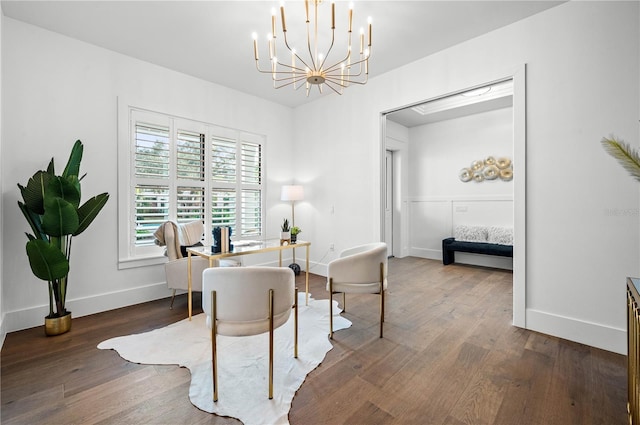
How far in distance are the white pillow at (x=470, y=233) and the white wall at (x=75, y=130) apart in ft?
16.8

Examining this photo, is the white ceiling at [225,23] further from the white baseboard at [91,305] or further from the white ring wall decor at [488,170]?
the white ring wall decor at [488,170]

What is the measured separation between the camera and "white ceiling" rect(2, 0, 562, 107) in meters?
2.62

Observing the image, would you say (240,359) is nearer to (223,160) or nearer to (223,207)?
(223,207)

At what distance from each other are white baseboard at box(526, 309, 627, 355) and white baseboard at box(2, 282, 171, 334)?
4.19 m

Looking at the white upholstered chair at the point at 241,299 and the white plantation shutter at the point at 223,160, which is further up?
the white plantation shutter at the point at 223,160

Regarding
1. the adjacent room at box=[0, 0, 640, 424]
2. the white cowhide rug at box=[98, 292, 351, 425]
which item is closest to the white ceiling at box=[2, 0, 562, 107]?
the adjacent room at box=[0, 0, 640, 424]

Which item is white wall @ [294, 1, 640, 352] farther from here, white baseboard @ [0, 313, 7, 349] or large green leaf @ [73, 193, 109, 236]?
white baseboard @ [0, 313, 7, 349]

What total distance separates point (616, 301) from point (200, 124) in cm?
489

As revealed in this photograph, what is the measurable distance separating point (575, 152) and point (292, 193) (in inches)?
135

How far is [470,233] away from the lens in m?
5.72

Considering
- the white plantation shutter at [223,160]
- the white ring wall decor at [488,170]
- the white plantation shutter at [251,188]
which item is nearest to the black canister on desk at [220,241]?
the white plantation shutter at [223,160]

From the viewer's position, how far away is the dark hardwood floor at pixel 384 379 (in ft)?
5.49

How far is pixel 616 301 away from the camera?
94.8 inches

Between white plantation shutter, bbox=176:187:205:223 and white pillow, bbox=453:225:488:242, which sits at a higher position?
white plantation shutter, bbox=176:187:205:223
